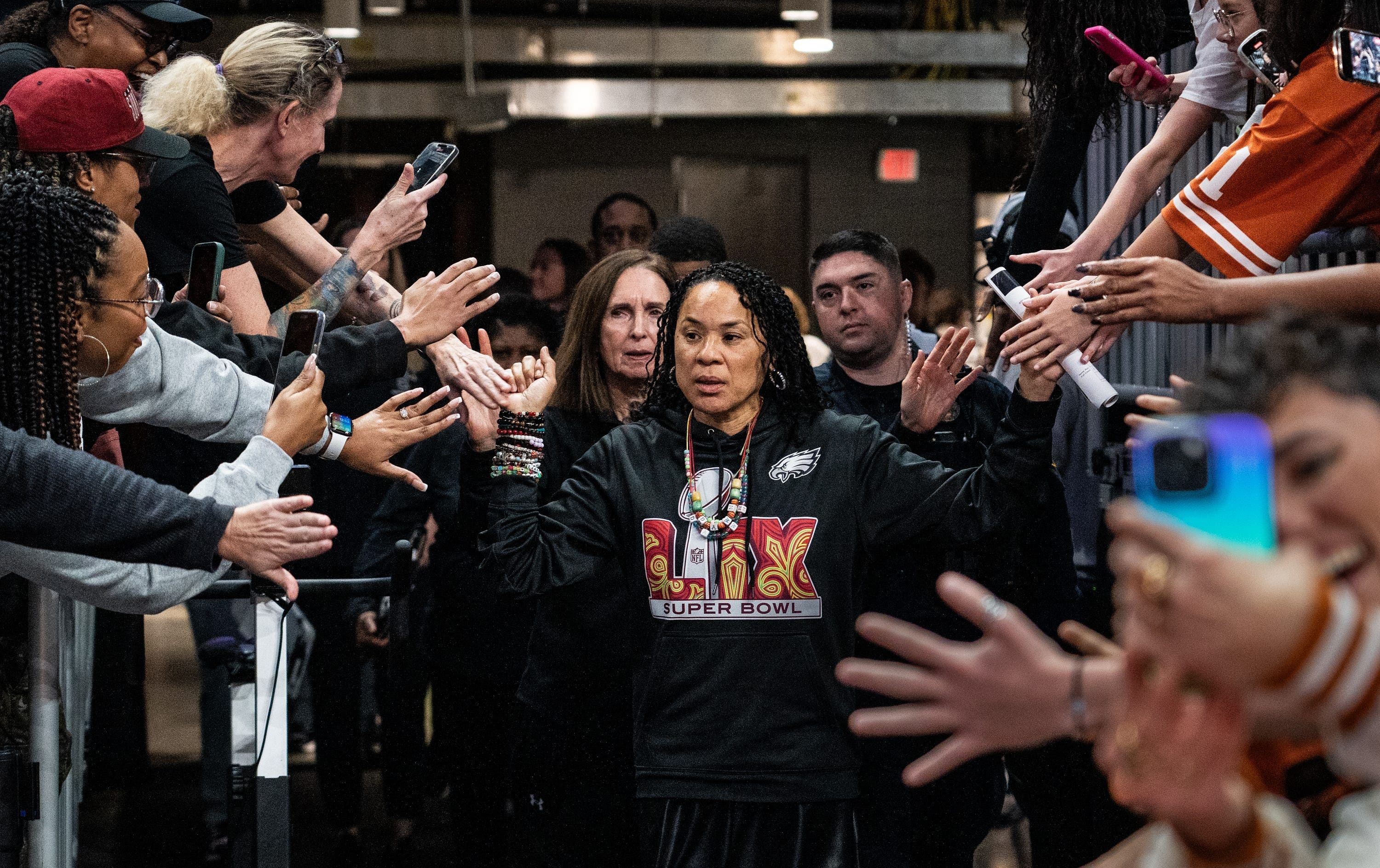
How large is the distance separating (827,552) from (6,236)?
135 centimetres

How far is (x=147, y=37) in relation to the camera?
2914 millimetres

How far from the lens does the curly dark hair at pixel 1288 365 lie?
1083 millimetres

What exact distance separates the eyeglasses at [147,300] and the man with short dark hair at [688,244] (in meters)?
1.65

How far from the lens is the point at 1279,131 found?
77.5 inches

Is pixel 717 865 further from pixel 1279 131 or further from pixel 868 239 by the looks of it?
pixel 868 239

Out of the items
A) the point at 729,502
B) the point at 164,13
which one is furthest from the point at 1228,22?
the point at 164,13

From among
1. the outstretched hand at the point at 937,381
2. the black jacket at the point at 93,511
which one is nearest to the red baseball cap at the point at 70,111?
the black jacket at the point at 93,511

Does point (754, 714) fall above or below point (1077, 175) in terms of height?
below

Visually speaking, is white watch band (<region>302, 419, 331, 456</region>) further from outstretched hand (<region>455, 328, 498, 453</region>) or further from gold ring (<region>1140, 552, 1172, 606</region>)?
gold ring (<region>1140, 552, 1172, 606</region>)

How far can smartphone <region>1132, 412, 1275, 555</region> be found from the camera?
3.35ft

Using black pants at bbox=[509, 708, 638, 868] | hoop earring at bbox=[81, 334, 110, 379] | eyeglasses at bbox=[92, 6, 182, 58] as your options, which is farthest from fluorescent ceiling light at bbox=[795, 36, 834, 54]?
hoop earring at bbox=[81, 334, 110, 379]

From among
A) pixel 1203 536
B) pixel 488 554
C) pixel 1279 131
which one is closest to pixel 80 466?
→ pixel 488 554

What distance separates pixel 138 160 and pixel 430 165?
599 millimetres

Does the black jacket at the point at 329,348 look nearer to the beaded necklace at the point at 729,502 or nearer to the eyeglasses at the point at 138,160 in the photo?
the eyeglasses at the point at 138,160
